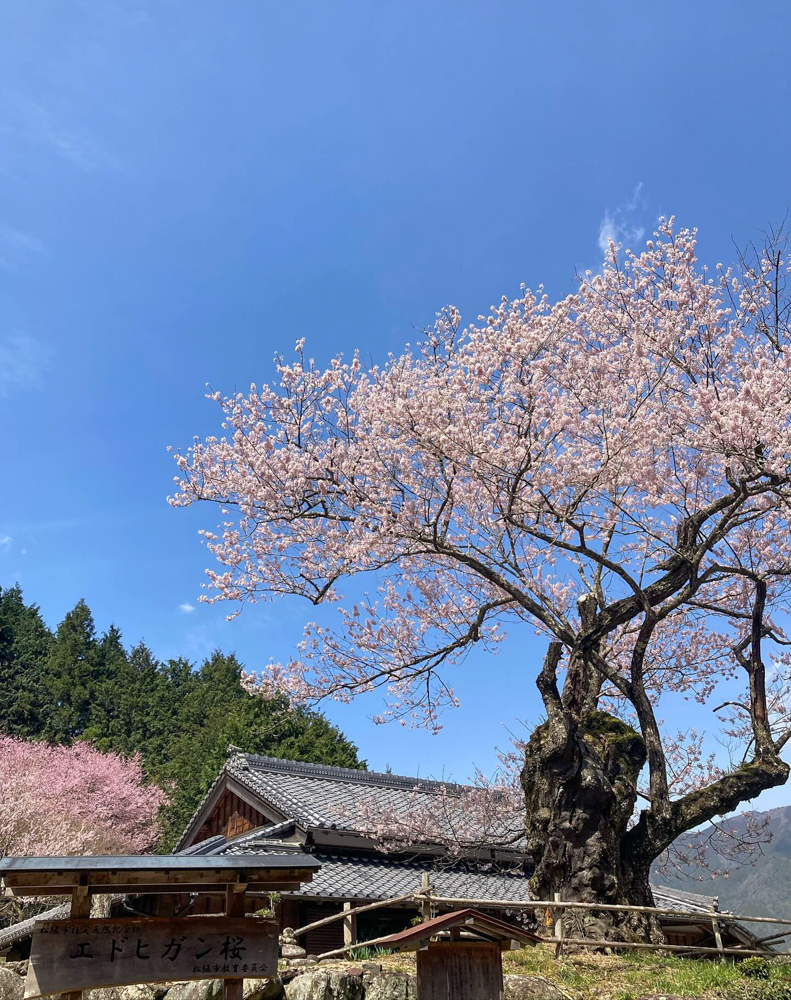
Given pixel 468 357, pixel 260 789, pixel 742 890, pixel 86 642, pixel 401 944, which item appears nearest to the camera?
pixel 401 944

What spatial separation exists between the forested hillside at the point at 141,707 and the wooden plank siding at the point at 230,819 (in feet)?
31.5

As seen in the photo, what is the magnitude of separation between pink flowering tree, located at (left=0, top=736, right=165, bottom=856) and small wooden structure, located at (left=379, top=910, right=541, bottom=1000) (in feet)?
70.8

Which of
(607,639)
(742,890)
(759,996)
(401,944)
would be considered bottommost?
(742,890)

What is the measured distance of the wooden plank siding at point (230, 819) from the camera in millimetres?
18797

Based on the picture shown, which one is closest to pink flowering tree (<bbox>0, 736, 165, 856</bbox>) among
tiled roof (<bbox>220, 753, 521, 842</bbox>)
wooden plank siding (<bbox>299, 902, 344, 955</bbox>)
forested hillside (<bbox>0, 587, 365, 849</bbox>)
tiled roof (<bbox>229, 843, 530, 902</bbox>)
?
forested hillside (<bbox>0, 587, 365, 849</bbox>)

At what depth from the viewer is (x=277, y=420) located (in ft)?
43.6

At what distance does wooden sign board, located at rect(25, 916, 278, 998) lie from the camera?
5.89m

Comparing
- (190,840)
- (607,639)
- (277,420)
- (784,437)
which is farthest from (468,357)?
(190,840)

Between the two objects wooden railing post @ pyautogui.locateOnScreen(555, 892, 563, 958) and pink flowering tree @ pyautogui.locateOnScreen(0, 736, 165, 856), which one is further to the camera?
pink flowering tree @ pyautogui.locateOnScreen(0, 736, 165, 856)

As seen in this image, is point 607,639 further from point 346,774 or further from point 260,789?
point 346,774

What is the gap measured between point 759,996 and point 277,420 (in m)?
10.2

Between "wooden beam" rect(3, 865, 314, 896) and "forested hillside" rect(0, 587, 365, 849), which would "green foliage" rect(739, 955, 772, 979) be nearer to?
"wooden beam" rect(3, 865, 314, 896)

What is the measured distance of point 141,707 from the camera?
4691 centimetres

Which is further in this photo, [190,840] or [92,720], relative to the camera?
[92,720]
